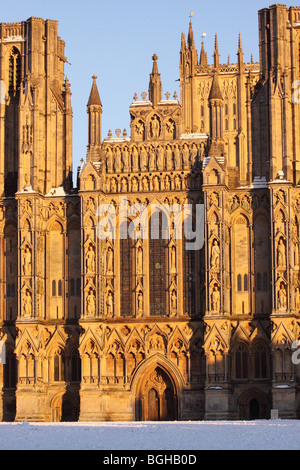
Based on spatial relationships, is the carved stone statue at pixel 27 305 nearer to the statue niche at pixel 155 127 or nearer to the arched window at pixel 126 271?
the arched window at pixel 126 271

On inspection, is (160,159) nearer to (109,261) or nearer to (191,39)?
(109,261)

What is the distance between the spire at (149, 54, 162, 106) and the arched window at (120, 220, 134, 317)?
709 centimetres

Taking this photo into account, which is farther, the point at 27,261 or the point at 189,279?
the point at 27,261

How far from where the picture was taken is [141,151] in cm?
6341

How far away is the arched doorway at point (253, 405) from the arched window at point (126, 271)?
7.71 metres

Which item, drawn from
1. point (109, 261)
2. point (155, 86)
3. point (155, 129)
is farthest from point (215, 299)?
point (155, 86)

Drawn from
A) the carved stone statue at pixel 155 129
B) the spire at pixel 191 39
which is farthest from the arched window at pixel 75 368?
the spire at pixel 191 39

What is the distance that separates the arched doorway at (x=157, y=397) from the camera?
61156 millimetres

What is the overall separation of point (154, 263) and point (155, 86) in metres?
10.2

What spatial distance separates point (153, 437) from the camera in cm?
3806

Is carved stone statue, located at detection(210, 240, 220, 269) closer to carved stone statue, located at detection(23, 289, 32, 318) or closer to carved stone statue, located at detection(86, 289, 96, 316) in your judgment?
carved stone statue, located at detection(86, 289, 96, 316)

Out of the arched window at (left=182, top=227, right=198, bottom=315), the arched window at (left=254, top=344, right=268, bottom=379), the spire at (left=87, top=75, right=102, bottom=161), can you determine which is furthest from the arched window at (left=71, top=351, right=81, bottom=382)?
the spire at (left=87, top=75, right=102, bottom=161)
